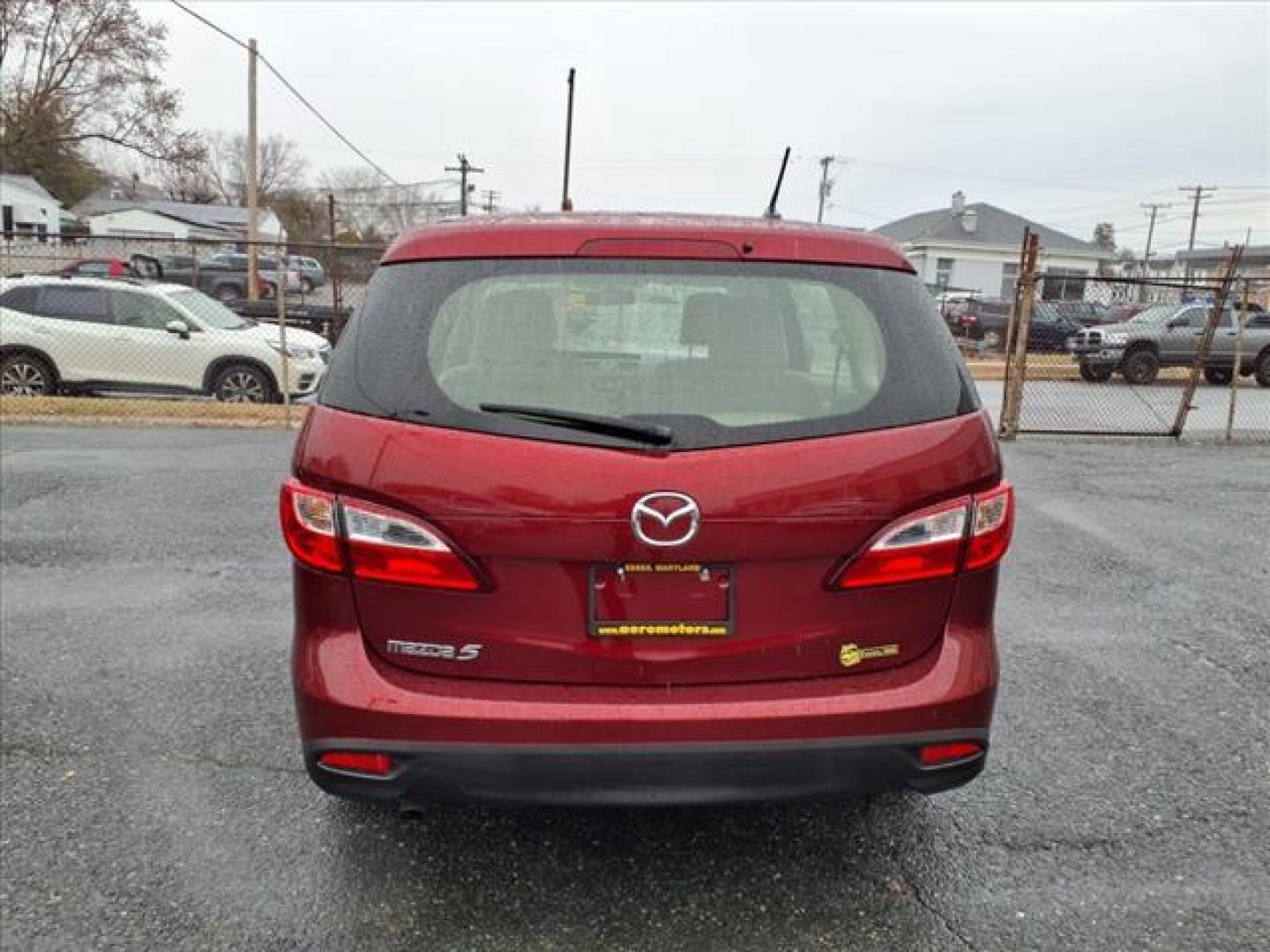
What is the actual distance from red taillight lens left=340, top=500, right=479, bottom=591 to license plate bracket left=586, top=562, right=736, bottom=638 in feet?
0.96

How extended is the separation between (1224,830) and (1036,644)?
156 centimetres

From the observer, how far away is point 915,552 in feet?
7.17

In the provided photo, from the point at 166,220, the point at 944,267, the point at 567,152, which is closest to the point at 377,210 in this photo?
the point at 166,220

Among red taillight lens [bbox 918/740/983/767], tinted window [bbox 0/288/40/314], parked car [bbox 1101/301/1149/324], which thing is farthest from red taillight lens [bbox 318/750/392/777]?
parked car [bbox 1101/301/1149/324]

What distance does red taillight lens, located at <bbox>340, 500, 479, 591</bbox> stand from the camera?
6.90ft

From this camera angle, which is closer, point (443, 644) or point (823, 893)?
point (443, 644)

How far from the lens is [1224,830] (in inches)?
113

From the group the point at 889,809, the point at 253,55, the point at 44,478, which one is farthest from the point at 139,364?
the point at 253,55

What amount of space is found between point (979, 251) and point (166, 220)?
52.6 meters

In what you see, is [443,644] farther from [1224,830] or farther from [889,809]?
[1224,830]

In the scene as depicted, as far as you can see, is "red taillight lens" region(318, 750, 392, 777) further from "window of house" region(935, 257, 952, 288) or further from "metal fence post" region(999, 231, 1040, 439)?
"window of house" region(935, 257, 952, 288)

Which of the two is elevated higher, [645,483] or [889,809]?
[645,483]

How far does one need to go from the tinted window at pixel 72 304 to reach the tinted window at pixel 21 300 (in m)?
0.07

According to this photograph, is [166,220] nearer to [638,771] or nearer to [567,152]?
[567,152]
